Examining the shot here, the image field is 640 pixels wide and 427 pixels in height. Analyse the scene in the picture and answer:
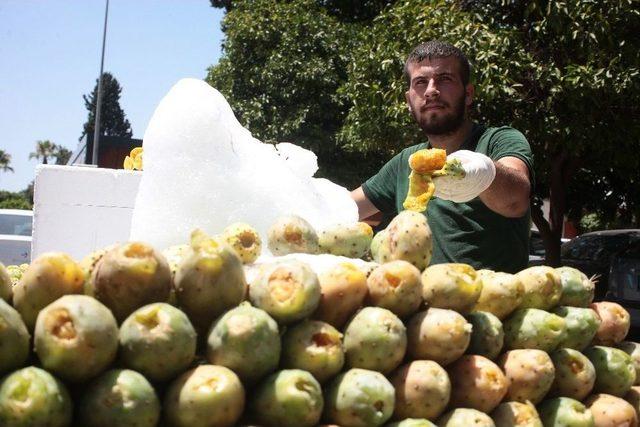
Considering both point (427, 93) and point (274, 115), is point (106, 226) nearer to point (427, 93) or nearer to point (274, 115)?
point (427, 93)

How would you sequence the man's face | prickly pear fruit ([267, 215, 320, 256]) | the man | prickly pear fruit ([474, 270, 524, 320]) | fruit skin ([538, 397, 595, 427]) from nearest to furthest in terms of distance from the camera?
fruit skin ([538, 397, 595, 427])
prickly pear fruit ([474, 270, 524, 320])
prickly pear fruit ([267, 215, 320, 256])
the man
the man's face

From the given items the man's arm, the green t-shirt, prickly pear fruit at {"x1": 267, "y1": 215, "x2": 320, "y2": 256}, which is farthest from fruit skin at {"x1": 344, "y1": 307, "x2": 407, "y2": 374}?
the green t-shirt

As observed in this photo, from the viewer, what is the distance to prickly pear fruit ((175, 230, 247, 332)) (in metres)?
1.64

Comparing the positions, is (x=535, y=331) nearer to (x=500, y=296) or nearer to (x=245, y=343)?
(x=500, y=296)

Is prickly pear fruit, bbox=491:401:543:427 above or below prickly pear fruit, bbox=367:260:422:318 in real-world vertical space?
below

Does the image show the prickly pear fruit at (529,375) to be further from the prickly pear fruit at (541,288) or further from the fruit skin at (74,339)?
the fruit skin at (74,339)

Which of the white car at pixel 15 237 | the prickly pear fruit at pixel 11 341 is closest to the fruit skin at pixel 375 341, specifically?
the prickly pear fruit at pixel 11 341

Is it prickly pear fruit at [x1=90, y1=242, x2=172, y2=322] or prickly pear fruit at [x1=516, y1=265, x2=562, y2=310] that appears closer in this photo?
prickly pear fruit at [x1=90, y1=242, x2=172, y2=322]

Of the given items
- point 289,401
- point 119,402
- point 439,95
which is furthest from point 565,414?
point 439,95

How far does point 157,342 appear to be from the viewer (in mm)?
1494

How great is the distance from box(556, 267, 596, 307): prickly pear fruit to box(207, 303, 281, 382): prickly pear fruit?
3.31ft

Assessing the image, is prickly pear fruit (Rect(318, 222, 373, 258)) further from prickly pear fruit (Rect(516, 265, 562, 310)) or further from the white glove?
prickly pear fruit (Rect(516, 265, 562, 310))

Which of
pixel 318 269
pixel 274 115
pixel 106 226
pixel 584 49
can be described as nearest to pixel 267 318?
pixel 318 269

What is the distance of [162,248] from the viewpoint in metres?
2.46
